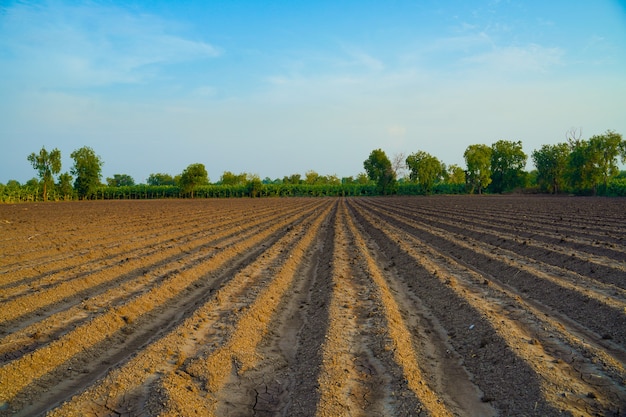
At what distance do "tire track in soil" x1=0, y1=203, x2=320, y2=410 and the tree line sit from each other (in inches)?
2600

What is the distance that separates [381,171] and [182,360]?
97789 mm

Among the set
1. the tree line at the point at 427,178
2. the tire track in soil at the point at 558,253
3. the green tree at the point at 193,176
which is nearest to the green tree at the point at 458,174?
the tree line at the point at 427,178

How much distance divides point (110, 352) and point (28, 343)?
3.37 ft

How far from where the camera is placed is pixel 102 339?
561 cm

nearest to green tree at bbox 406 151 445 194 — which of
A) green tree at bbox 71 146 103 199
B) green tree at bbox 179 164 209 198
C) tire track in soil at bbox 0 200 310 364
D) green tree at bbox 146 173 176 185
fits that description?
green tree at bbox 179 164 209 198

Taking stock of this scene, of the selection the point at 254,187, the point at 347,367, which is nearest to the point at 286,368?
the point at 347,367

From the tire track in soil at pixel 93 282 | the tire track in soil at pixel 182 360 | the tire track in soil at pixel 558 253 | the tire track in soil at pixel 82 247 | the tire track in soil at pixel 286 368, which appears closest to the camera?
the tire track in soil at pixel 182 360

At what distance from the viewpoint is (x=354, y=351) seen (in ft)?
16.9

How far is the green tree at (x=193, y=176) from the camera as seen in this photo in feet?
277

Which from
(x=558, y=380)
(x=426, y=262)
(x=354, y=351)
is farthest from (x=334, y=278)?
(x=558, y=380)

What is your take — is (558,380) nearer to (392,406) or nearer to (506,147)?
(392,406)

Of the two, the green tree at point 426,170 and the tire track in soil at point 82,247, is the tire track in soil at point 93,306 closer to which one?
the tire track in soil at point 82,247

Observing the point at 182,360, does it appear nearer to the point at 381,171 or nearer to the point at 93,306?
the point at 93,306

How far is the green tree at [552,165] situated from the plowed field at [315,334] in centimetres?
7228
